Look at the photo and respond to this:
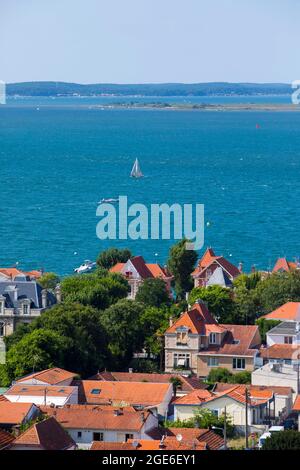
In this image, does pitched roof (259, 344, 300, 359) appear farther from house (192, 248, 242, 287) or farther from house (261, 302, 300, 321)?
house (192, 248, 242, 287)

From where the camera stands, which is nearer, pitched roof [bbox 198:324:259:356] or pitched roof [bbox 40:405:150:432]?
pitched roof [bbox 40:405:150:432]

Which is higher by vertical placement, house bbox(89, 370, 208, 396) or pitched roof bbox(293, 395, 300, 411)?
pitched roof bbox(293, 395, 300, 411)

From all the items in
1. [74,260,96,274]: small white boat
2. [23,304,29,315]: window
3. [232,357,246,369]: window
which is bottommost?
[74,260,96,274]: small white boat

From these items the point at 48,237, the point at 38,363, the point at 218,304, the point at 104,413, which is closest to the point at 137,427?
the point at 104,413

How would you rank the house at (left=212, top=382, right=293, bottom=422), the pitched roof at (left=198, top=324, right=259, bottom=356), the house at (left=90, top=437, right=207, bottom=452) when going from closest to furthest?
the house at (left=90, top=437, right=207, bottom=452)
the house at (left=212, top=382, right=293, bottom=422)
the pitched roof at (left=198, top=324, right=259, bottom=356)

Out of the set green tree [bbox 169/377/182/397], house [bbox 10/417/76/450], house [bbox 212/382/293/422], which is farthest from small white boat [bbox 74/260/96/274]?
house [bbox 10/417/76/450]

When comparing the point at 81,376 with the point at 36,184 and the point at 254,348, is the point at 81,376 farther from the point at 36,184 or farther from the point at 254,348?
the point at 36,184

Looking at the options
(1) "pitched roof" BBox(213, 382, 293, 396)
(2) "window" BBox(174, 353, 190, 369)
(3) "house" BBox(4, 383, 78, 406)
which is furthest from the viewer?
(2) "window" BBox(174, 353, 190, 369)
